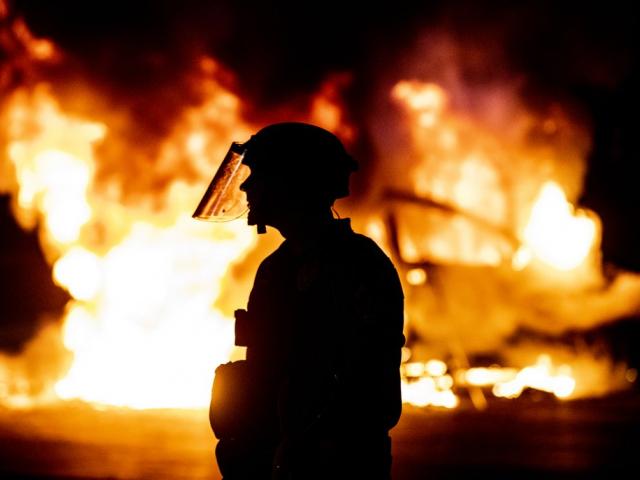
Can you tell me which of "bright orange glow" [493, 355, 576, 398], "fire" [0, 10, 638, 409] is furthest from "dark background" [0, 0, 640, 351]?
"bright orange glow" [493, 355, 576, 398]

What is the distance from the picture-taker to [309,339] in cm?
207

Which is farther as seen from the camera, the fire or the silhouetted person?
the fire

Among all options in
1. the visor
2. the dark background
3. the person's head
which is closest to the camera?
the person's head

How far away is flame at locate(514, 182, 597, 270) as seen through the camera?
17.1 metres

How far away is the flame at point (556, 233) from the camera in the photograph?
56.2 ft

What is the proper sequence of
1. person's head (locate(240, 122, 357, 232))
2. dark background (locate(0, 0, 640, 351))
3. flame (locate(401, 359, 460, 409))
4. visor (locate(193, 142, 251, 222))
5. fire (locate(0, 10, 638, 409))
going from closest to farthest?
person's head (locate(240, 122, 357, 232)) < visor (locate(193, 142, 251, 222)) < dark background (locate(0, 0, 640, 351)) < fire (locate(0, 10, 638, 409)) < flame (locate(401, 359, 460, 409))

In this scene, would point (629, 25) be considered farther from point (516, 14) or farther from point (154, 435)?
point (154, 435)

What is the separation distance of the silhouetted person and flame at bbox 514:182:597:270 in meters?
15.5

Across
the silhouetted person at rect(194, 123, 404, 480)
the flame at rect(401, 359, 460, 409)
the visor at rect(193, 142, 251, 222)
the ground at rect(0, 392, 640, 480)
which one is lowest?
the silhouetted person at rect(194, 123, 404, 480)

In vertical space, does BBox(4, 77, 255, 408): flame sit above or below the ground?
above

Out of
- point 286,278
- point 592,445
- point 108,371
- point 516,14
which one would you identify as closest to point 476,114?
point 516,14

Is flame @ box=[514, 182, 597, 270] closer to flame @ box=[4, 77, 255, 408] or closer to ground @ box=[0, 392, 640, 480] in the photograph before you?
ground @ box=[0, 392, 640, 480]

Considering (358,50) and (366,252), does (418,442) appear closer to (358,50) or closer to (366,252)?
(358,50)

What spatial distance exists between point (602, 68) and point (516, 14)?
5.63ft
